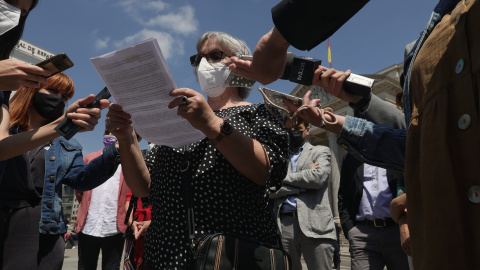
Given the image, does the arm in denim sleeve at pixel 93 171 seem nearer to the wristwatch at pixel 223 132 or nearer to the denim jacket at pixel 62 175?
the denim jacket at pixel 62 175

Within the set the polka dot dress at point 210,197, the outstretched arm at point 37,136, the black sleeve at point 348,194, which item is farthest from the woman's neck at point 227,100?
the black sleeve at point 348,194

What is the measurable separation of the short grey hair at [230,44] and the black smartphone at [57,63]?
0.76 m

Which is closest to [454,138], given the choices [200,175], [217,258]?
[217,258]

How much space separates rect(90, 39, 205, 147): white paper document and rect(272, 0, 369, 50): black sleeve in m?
0.62

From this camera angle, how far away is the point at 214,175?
178 centimetres

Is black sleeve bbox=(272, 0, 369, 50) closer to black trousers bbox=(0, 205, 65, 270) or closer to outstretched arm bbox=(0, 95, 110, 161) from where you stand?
outstretched arm bbox=(0, 95, 110, 161)

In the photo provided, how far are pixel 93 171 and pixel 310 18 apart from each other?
74.6 inches

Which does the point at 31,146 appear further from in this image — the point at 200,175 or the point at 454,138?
the point at 454,138

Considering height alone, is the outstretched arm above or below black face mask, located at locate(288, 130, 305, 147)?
below

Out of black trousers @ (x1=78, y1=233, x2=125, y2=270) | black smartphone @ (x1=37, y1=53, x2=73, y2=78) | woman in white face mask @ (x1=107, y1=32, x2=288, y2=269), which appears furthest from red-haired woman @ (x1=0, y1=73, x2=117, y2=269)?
black trousers @ (x1=78, y1=233, x2=125, y2=270)

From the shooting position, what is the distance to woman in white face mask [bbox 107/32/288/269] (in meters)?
1.68

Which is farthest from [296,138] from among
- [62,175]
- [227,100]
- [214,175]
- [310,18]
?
[310,18]

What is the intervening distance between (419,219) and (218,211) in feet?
2.95

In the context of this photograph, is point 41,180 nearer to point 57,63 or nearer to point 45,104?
point 45,104
